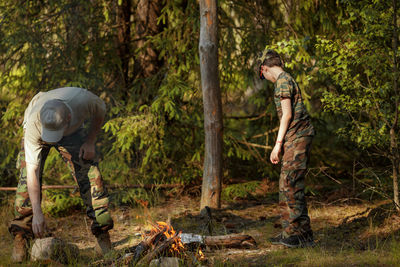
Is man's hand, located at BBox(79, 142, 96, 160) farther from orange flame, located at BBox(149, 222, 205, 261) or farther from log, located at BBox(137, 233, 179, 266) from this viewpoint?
log, located at BBox(137, 233, 179, 266)

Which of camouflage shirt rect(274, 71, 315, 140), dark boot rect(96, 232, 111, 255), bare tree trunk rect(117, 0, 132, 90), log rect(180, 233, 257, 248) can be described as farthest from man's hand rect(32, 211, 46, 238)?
bare tree trunk rect(117, 0, 132, 90)

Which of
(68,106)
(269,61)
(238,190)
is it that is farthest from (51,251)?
(238,190)

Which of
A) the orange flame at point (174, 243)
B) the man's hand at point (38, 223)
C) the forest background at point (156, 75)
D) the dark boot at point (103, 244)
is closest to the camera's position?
the man's hand at point (38, 223)

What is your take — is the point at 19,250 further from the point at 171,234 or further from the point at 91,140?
the point at 171,234

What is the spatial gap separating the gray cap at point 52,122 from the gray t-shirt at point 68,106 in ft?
1.01

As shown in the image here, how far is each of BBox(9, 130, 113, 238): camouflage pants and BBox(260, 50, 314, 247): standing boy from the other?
6.44ft

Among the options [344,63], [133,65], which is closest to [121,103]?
[133,65]

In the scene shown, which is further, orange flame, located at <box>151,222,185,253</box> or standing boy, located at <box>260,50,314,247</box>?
standing boy, located at <box>260,50,314,247</box>

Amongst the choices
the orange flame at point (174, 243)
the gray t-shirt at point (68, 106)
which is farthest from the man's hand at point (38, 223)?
the orange flame at point (174, 243)

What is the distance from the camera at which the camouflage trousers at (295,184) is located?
4.86 meters

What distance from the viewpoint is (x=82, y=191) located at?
15.9 ft

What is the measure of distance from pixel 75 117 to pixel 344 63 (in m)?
3.39

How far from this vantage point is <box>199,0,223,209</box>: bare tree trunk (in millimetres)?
6672

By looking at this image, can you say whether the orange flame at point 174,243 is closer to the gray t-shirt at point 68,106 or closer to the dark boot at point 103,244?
the dark boot at point 103,244
